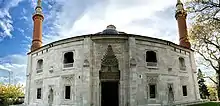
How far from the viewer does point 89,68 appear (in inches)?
830

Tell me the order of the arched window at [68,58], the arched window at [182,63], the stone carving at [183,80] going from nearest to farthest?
the arched window at [68,58]
the stone carving at [183,80]
the arched window at [182,63]

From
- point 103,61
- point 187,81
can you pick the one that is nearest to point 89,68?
point 103,61

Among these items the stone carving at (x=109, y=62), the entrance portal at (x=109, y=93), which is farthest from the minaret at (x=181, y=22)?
the entrance portal at (x=109, y=93)

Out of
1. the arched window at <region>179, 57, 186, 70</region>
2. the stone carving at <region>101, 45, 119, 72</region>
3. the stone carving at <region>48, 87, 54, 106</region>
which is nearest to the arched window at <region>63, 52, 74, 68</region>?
the stone carving at <region>48, 87, 54, 106</region>

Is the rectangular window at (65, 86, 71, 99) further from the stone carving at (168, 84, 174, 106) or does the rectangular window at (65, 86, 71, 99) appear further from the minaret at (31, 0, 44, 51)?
the minaret at (31, 0, 44, 51)

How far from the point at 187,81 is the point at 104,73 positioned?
36.9ft

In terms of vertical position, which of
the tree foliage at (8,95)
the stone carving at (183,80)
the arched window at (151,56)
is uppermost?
the arched window at (151,56)

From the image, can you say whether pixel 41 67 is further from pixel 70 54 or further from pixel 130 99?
pixel 130 99

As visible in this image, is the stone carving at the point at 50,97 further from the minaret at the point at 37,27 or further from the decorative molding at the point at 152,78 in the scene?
the minaret at the point at 37,27

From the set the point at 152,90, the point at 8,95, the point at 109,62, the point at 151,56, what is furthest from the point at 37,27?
the point at 152,90

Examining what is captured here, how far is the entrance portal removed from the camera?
21.9 meters

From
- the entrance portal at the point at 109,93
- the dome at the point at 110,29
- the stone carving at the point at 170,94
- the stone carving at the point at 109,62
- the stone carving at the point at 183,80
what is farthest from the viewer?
the dome at the point at 110,29

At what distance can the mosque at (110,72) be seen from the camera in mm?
20906

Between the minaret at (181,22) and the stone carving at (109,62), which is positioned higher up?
the minaret at (181,22)
